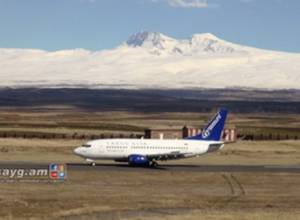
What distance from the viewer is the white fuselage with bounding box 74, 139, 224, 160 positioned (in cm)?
9056

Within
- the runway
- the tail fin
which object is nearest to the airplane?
the tail fin

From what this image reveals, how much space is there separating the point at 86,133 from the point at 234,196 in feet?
298

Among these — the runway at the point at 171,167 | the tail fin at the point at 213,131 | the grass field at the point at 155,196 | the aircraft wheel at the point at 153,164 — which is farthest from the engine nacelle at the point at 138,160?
the tail fin at the point at 213,131

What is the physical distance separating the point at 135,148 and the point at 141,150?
2.50 ft

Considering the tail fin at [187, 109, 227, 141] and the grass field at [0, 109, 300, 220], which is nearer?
the grass field at [0, 109, 300, 220]

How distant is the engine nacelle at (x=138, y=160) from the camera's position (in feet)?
295

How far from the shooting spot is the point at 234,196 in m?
60.8

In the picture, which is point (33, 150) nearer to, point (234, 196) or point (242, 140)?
point (242, 140)

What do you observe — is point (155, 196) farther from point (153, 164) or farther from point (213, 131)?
point (213, 131)

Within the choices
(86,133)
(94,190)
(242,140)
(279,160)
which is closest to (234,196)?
(94,190)

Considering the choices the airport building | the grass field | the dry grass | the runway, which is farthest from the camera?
the airport building

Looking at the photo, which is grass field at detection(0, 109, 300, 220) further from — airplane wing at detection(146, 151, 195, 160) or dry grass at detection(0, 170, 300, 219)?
airplane wing at detection(146, 151, 195, 160)

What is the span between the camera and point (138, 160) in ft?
295

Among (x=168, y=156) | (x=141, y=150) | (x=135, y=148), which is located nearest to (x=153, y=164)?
(x=168, y=156)
